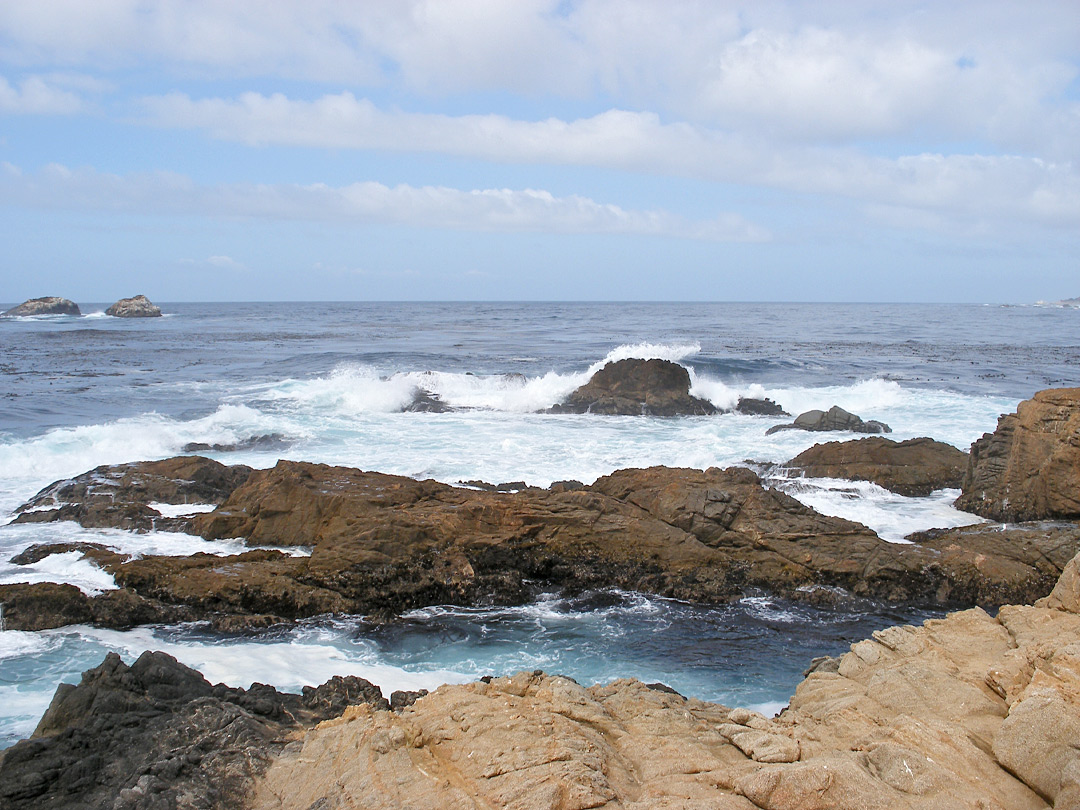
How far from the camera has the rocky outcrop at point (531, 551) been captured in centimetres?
930

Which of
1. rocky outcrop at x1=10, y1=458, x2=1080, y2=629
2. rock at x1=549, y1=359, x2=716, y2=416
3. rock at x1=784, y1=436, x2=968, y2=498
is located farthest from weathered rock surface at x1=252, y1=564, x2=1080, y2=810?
rock at x1=549, y1=359, x2=716, y2=416

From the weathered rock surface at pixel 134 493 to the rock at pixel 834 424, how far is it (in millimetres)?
13184

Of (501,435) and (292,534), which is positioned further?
(501,435)

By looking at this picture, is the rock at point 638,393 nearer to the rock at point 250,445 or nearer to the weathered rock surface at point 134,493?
the rock at point 250,445

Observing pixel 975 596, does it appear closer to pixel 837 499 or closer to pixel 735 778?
pixel 837 499

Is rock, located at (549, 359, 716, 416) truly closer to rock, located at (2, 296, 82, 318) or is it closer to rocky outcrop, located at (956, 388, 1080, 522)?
rocky outcrop, located at (956, 388, 1080, 522)

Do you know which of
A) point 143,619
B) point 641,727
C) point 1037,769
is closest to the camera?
point 1037,769

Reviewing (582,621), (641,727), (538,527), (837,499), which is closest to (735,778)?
(641,727)

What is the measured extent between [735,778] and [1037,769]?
1.57 m

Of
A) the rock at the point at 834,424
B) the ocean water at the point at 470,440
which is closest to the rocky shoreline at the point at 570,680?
the ocean water at the point at 470,440

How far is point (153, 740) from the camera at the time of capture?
4.96 m

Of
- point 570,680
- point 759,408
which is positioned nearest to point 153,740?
point 570,680

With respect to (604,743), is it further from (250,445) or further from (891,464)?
(250,445)

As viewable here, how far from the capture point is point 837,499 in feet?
43.7
